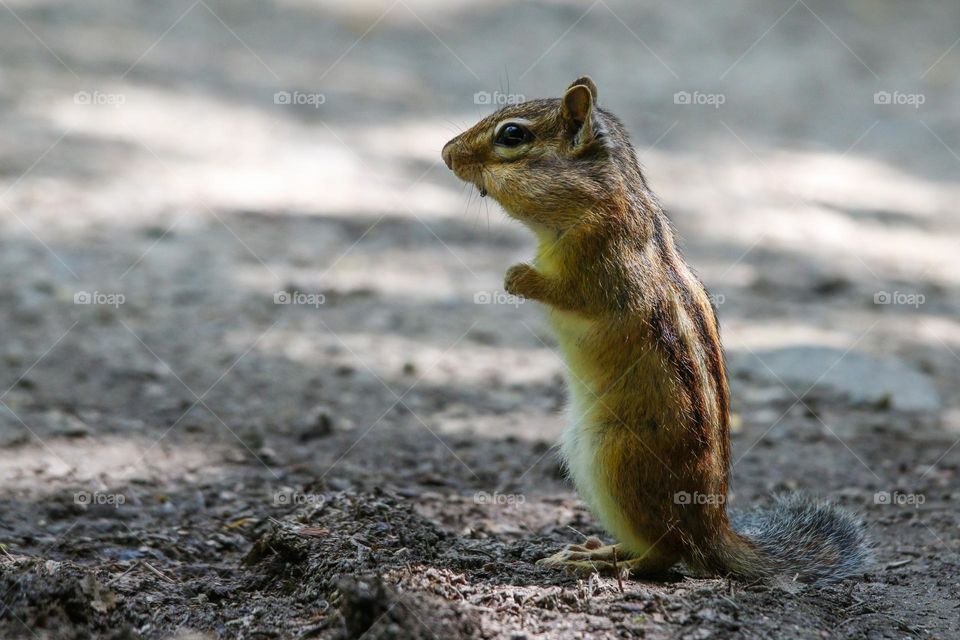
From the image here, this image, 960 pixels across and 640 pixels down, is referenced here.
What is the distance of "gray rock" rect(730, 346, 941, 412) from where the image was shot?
6.20m

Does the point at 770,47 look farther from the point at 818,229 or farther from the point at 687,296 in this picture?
the point at 687,296

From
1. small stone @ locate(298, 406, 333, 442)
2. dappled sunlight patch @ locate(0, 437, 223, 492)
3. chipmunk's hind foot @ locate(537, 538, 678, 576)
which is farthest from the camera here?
small stone @ locate(298, 406, 333, 442)

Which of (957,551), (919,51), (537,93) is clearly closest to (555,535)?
(957,551)

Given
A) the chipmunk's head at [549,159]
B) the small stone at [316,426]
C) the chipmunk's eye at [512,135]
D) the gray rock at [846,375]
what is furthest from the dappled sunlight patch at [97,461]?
the gray rock at [846,375]

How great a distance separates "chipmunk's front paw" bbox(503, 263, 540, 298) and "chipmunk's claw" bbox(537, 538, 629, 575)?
0.93 m

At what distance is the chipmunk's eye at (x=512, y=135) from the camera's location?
3980 millimetres

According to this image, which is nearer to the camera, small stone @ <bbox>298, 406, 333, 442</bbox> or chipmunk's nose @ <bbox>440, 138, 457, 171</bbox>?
chipmunk's nose @ <bbox>440, 138, 457, 171</bbox>

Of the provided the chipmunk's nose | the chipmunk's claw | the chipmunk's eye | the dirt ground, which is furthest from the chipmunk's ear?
the chipmunk's claw

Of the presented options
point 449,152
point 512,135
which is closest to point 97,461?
point 449,152

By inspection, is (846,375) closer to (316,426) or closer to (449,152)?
(316,426)

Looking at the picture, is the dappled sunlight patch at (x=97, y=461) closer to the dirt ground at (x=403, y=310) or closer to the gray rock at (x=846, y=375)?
the dirt ground at (x=403, y=310)

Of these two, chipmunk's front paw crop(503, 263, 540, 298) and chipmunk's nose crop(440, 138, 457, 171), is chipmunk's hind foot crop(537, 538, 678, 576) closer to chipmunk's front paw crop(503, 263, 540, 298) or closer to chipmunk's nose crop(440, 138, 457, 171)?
chipmunk's front paw crop(503, 263, 540, 298)

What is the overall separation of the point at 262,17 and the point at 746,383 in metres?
7.29

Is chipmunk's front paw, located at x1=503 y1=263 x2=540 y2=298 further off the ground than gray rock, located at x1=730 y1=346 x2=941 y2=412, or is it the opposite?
gray rock, located at x1=730 y1=346 x2=941 y2=412
